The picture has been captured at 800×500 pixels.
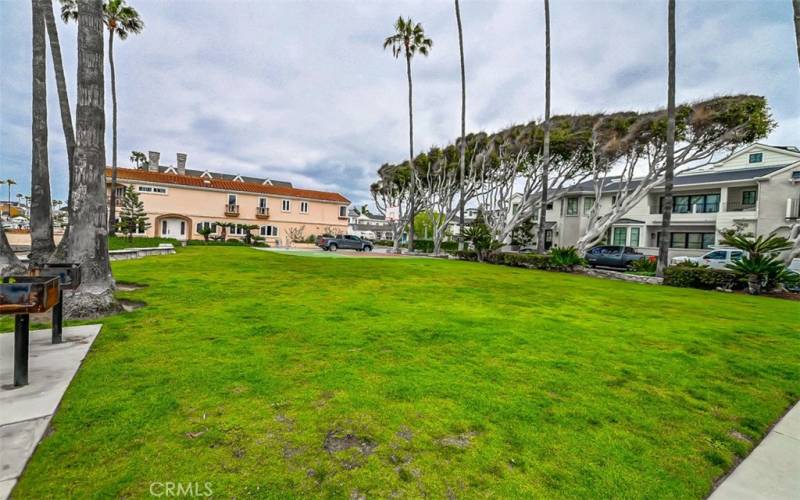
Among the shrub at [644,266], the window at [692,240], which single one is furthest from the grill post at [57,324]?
the window at [692,240]

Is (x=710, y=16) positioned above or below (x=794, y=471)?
above

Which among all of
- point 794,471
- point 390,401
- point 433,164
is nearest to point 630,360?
point 794,471

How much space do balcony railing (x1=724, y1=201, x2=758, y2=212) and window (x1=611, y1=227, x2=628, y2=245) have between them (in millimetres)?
7138

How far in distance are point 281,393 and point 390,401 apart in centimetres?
100

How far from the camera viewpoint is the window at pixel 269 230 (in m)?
42.0

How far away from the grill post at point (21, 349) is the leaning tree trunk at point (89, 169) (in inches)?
119

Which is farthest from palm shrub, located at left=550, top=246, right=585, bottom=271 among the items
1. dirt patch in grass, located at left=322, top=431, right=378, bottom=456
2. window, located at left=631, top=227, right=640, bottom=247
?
dirt patch in grass, located at left=322, top=431, right=378, bottom=456

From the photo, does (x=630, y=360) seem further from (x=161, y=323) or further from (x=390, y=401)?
(x=161, y=323)

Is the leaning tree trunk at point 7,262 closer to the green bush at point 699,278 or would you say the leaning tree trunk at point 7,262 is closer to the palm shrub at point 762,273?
the green bush at point 699,278

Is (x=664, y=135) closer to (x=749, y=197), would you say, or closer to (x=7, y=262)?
(x=749, y=197)

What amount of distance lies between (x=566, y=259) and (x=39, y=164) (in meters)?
21.5

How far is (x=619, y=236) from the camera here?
110ft

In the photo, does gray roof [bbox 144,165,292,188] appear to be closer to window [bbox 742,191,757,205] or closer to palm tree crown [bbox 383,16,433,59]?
palm tree crown [bbox 383,16,433,59]

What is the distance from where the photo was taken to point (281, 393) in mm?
3230
